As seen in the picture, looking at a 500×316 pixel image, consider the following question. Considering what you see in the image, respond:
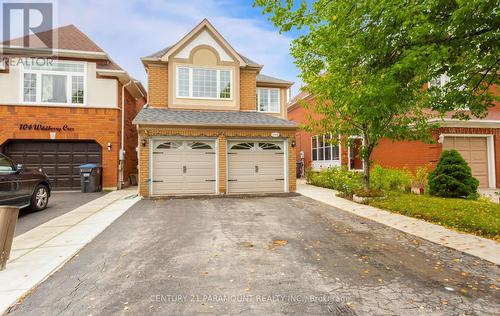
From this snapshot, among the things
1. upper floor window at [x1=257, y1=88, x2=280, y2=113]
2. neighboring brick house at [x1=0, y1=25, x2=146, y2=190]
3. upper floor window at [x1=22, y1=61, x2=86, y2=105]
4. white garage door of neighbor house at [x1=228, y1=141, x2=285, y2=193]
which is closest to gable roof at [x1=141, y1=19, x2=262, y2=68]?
neighboring brick house at [x1=0, y1=25, x2=146, y2=190]

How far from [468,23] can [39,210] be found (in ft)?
39.3

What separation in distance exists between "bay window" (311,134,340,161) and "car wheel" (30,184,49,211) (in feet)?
43.9

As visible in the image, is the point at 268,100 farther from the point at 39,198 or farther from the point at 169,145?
the point at 39,198

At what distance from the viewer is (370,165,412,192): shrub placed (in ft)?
39.2

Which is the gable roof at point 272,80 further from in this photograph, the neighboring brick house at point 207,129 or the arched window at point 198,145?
the arched window at point 198,145

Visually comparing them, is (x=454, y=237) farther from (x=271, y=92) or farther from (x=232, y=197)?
(x=271, y=92)

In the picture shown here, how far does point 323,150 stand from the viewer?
18.3m

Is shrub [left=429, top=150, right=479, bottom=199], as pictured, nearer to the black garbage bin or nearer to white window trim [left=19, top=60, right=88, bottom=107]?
the black garbage bin

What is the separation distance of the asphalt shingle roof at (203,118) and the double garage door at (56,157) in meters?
4.30

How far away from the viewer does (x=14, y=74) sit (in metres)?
12.4

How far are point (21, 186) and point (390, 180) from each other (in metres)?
13.8

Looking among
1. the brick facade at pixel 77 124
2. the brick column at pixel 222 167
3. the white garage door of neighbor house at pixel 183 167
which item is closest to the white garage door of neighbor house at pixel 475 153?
the brick column at pixel 222 167

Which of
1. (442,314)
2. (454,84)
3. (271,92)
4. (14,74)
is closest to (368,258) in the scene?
(442,314)

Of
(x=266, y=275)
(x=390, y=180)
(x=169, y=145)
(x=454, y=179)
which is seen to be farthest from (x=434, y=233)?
(x=169, y=145)
